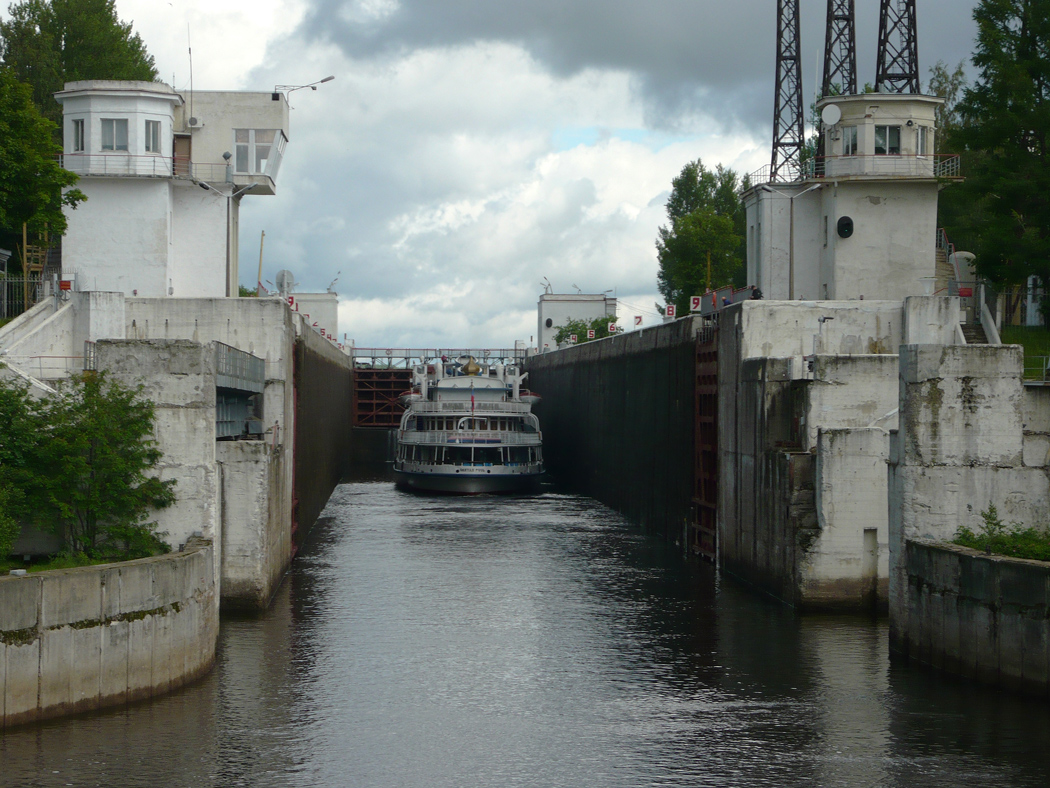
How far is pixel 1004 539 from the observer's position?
57.6ft

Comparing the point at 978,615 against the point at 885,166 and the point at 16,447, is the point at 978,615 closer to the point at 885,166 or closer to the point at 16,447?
the point at 16,447

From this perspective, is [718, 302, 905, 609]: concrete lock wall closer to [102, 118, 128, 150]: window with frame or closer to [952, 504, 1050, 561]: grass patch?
[952, 504, 1050, 561]: grass patch

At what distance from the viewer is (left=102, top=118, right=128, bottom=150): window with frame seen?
39438mm

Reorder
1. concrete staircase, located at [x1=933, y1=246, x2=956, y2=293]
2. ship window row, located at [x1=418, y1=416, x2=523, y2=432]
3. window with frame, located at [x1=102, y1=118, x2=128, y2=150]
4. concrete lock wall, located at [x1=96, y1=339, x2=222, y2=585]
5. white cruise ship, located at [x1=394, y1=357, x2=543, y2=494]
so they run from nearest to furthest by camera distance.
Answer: concrete lock wall, located at [x1=96, y1=339, x2=222, y2=585] → window with frame, located at [x1=102, y1=118, x2=128, y2=150] → concrete staircase, located at [x1=933, y1=246, x2=956, y2=293] → white cruise ship, located at [x1=394, y1=357, x2=543, y2=494] → ship window row, located at [x1=418, y1=416, x2=523, y2=432]

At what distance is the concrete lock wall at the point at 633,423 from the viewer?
110 feet

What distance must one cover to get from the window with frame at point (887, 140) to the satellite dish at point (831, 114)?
1.67m

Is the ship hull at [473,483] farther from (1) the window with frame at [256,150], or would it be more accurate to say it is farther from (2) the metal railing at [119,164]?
(2) the metal railing at [119,164]

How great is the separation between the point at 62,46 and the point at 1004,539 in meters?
53.2

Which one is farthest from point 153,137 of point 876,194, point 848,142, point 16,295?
point 876,194

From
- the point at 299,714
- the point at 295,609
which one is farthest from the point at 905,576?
the point at 295,609

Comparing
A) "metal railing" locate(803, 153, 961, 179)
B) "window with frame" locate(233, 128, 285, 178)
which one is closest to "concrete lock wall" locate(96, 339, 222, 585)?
"window with frame" locate(233, 128, 285, 178)

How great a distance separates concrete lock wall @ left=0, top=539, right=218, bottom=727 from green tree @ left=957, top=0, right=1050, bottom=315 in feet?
107

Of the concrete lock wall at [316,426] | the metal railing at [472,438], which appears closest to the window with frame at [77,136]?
the concrete lock wall at [316,426]

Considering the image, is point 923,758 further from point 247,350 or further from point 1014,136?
point 1014,136
